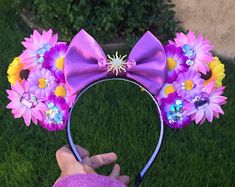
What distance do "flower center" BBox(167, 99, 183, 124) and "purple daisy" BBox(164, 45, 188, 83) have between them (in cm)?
8

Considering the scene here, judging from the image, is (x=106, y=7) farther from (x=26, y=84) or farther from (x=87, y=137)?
(x=26, y=84)

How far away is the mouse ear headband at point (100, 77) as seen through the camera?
154 centimetres

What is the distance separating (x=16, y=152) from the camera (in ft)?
9.74

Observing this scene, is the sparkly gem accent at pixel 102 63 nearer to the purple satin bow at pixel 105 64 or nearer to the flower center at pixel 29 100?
the purple satin bow at pixel 105 64

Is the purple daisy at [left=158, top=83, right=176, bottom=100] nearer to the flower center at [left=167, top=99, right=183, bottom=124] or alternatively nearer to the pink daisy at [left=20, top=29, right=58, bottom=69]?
the flower center at [left=167, top=99, right=183, bottom=124]

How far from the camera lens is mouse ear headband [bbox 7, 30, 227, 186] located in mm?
1536

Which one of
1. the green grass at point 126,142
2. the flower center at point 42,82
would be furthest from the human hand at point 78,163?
the green grass at point 126,142

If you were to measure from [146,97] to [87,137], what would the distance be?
57 centimetres

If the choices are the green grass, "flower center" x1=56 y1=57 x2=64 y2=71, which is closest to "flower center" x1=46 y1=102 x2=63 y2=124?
"flower center" x1=56 y1=57 x2=64 y2=71

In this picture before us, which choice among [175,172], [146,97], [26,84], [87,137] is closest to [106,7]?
[146,97]

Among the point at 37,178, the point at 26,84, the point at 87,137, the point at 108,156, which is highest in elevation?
the point at 26,84

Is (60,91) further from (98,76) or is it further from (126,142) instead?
(126,142)

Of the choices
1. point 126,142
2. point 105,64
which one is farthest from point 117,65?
point 126,142

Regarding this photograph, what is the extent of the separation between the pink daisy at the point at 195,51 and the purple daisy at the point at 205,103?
0.24 feet
